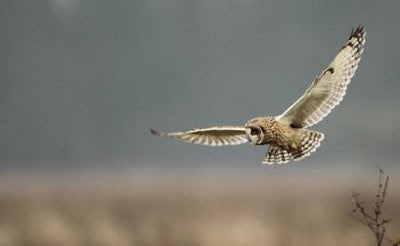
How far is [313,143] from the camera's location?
4082 millimetres

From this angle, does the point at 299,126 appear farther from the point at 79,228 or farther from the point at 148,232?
the point at 79,228

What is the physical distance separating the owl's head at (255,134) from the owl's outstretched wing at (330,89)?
170 millimetres

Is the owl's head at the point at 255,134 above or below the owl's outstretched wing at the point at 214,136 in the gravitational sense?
below

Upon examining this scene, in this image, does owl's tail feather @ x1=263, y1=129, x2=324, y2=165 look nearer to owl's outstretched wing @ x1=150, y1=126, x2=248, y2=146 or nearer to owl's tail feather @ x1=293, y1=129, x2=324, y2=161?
owl's tail feather @ x1=293, y1=129, x2=324, y2=161

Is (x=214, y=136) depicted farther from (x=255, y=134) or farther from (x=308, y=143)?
(x=308, y=143)

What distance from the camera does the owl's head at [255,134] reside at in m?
3.88

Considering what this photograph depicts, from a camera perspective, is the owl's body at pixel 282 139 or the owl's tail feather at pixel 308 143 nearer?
the owl's body at pixel 282 139

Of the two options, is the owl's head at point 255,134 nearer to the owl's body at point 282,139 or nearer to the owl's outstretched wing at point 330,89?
the owl's body at point 282,139

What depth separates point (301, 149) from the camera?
4.09 meters

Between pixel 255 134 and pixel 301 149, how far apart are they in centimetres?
30

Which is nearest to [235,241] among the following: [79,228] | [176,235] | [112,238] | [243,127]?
[176,235]

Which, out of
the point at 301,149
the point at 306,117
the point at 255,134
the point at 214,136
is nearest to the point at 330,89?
the point at 306,117

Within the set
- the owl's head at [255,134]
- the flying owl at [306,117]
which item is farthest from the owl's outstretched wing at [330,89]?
the owl's head at [255,134]

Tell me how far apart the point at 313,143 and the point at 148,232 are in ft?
7.55
